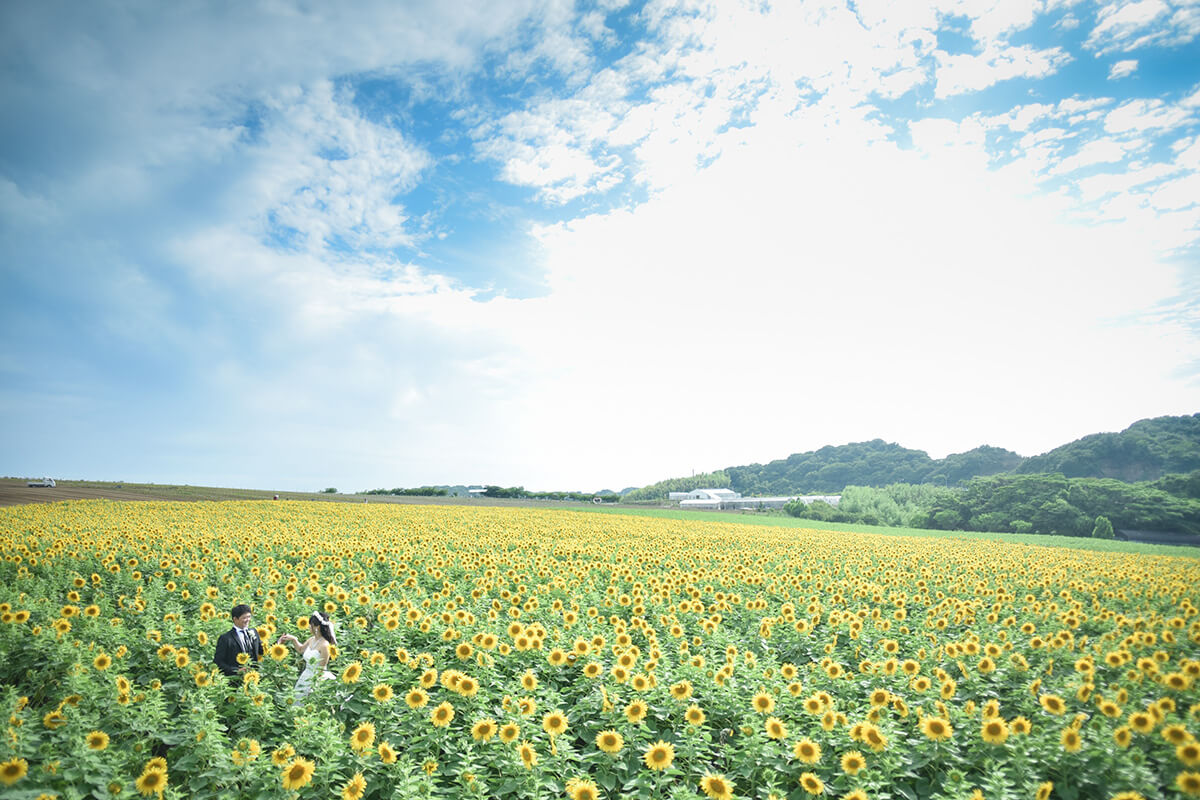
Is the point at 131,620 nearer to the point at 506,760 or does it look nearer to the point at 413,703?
the point at 413,703

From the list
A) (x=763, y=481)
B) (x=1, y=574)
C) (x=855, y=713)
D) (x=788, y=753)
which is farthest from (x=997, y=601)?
(x=763, y=481)

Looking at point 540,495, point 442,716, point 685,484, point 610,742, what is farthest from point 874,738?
point 685,484

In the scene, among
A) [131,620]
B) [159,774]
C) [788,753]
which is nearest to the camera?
[159,774]

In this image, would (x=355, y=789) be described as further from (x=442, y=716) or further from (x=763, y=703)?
(x=763, y=703)

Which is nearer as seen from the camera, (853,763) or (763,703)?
(853,763)

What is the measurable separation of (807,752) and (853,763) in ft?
1.18

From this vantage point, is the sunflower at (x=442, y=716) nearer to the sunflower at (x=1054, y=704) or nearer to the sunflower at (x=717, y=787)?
the sunflower at (x=717, y=787)

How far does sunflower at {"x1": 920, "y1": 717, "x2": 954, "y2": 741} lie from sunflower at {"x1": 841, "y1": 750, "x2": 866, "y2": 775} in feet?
2.76

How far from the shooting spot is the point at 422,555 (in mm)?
15039

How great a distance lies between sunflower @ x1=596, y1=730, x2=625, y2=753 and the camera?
16.2 ft

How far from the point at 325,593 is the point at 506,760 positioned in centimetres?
669

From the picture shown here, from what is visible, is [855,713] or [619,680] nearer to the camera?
[855,713]

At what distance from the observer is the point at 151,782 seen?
4.02 m

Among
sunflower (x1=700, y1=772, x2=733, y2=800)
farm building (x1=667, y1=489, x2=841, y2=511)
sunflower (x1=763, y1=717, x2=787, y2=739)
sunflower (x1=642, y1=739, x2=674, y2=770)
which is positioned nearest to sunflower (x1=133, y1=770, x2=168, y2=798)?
sunflower (x1=642, y1=739, x2=674, y2=770)
